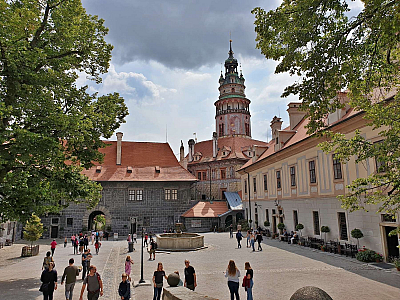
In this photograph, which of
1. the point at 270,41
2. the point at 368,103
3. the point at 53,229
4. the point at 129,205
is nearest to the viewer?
the point at 270,41

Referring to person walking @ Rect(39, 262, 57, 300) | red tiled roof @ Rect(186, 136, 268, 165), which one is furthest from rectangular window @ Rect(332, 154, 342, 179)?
red tiled roof @ Rect(186, 136, 268, 165)

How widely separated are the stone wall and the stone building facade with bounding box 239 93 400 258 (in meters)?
10.2

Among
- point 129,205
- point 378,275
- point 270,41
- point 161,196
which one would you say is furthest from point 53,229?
point 270,41

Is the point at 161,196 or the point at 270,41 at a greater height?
the point at 270,41

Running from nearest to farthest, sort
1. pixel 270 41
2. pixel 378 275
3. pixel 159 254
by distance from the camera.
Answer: pixel 270 41, pixel 378 275, pixel 159 254

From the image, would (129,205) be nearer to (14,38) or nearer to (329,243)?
(329,243)

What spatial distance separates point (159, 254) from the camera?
2222 cm

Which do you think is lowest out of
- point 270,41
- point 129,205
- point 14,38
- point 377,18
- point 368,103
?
point 129,205

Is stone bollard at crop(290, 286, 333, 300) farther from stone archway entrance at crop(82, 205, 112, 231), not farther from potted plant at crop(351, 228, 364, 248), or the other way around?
stone archway entrance at crop(82, 205, 112, 231)

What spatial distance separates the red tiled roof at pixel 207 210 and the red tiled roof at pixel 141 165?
405cm

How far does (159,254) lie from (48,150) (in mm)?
13161

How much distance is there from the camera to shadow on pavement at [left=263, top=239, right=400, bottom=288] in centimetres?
1247

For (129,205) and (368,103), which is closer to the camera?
(368,103)

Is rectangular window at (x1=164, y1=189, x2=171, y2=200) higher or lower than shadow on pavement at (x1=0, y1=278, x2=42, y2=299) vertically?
higher
